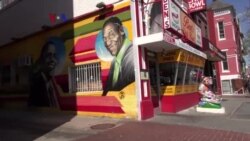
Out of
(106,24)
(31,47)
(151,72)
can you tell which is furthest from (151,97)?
(31,47)

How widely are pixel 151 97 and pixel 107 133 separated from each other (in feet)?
13.8

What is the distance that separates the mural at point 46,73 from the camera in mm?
16859

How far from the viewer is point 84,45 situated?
15367 mm

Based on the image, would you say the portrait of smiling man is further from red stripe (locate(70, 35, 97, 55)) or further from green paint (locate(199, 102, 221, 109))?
green paint (locate(199, 102, 221, 109))

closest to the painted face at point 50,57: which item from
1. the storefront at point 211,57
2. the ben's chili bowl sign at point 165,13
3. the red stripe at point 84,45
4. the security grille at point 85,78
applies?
the security grille at point 85,78

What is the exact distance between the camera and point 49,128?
40.1 ft

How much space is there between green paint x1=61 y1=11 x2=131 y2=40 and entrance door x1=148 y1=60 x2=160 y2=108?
7.60 ft

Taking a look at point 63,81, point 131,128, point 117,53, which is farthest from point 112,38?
point 131,128

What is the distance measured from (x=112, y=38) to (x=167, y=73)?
2.96 meters

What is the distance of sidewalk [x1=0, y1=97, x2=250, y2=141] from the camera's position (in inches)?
389

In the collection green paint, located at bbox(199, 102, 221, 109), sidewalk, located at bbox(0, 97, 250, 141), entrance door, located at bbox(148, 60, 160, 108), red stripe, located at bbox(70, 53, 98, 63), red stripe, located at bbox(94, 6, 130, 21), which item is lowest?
sidewalk, located at bbox(0, 97, 250, 141)

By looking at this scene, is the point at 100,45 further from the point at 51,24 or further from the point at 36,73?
the point at 36,73

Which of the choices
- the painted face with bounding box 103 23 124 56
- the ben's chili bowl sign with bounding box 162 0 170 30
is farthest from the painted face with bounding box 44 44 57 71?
the ben's chili bowl sign with bounding box 162 0 170 30

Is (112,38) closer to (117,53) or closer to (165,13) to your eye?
(117,53)
